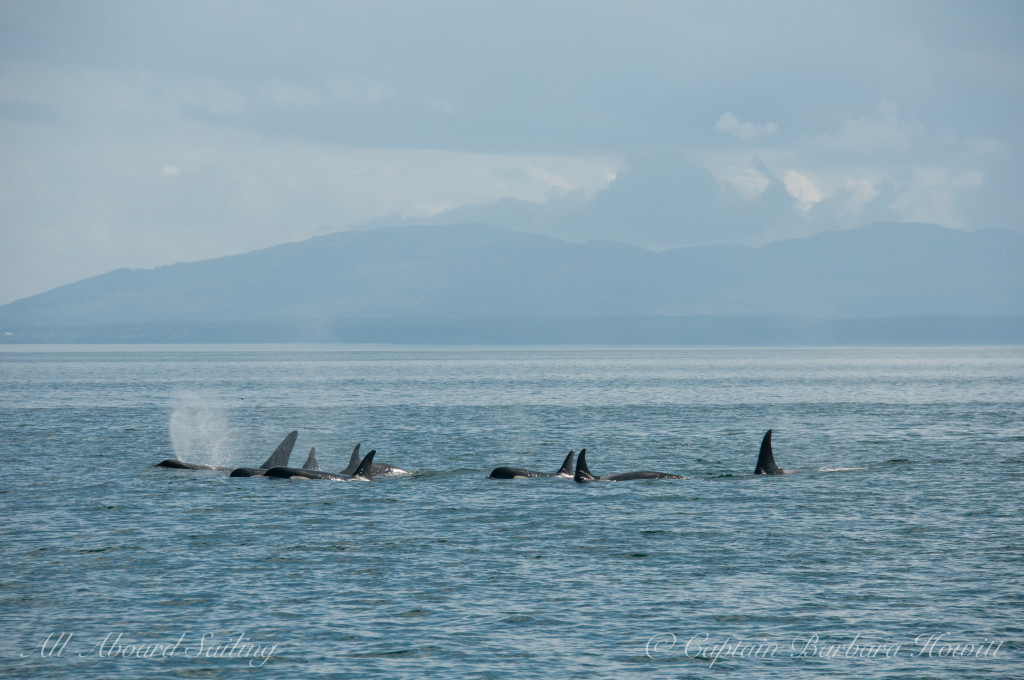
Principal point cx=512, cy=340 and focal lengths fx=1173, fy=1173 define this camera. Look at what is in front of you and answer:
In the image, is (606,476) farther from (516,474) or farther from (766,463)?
(766,463)

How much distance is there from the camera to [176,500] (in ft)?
120

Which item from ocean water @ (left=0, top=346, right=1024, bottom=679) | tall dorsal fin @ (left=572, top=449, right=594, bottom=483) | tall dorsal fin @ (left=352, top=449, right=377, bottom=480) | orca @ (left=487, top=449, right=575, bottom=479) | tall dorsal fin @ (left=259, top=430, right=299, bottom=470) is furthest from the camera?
tall dorsal fin @ (left=259, top=430, right=299, bottom=470)

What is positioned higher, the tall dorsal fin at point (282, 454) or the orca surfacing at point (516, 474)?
the tall dorsal fin at point (282, 454)

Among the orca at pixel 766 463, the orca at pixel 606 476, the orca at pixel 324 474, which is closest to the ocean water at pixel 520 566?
the orca at pixel 324 474

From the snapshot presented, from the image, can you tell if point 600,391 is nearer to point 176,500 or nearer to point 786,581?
point 176,500

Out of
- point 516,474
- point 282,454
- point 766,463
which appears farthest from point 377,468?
point 766,463

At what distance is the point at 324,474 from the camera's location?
41.5 metres

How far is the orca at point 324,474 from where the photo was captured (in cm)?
4116

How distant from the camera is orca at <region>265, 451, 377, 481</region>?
4116 cm

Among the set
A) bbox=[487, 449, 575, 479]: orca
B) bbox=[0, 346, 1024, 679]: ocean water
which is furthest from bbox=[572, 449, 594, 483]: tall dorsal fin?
bbox=[487, 449, 575, 479]: orca

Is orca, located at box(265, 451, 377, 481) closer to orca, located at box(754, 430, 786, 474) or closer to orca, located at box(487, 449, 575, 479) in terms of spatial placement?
orca, located at box(487, 449, 575, 479)

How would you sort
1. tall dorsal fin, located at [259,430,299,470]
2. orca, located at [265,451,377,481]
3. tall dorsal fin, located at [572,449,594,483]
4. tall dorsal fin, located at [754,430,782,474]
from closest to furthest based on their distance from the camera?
tall dorsal fin, located at [572,449,594,483], orca, located at [265,451,377,481], tall dorsal fin, located at [754,430,782,474], tall dorsal fin, located at [259,430,299,470]

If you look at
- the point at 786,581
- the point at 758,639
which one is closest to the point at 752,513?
the point at 786,581

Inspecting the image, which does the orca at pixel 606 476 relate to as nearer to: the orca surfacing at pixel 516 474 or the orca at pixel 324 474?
the orca surfacing at pixel 516 474
